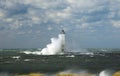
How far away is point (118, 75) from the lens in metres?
61.5

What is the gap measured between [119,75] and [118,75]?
9.9 inches

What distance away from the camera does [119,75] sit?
61.3 meters
